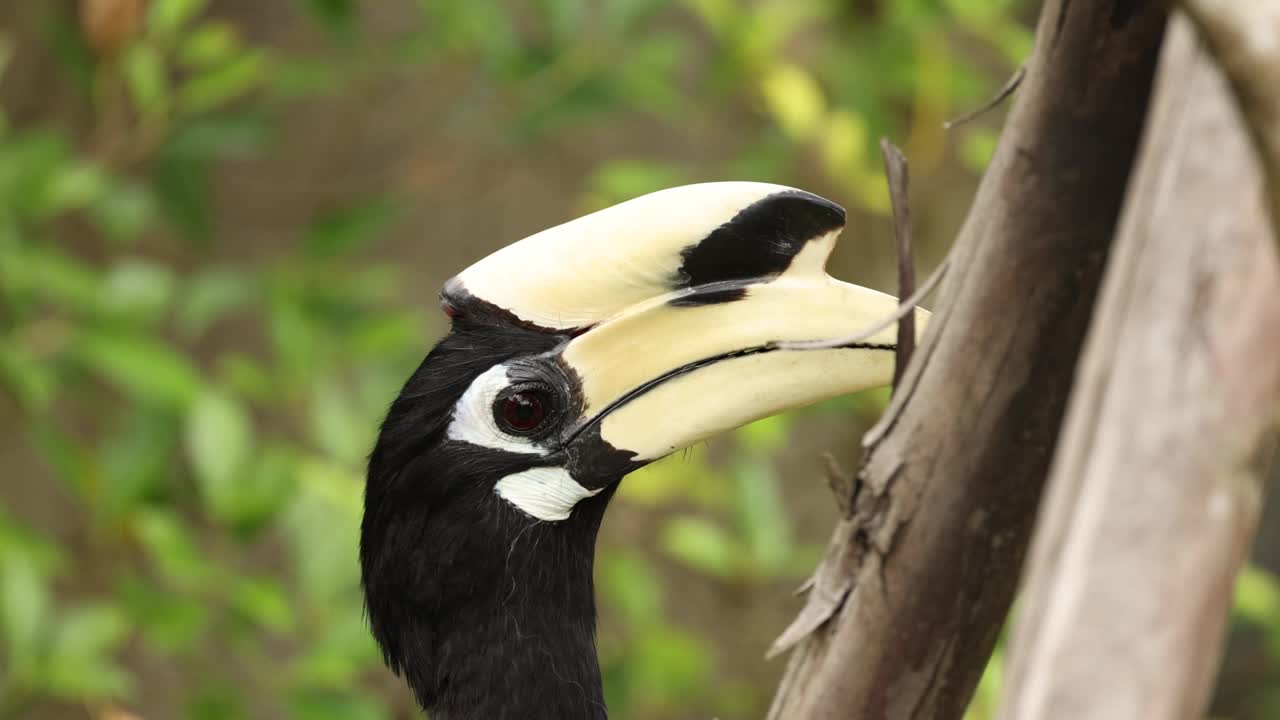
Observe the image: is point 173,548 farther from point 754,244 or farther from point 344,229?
point 754,244

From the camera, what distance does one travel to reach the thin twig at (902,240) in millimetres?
709

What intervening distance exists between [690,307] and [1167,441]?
37 cm

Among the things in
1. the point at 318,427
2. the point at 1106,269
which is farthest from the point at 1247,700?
the point at 1106,269

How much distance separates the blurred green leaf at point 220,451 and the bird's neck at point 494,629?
0.57 m

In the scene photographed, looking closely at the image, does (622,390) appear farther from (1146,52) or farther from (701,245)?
(1146,52)

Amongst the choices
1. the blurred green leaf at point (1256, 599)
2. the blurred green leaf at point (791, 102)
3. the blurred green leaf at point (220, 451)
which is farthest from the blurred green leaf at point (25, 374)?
the blurred green leaf at point (1256, 599)

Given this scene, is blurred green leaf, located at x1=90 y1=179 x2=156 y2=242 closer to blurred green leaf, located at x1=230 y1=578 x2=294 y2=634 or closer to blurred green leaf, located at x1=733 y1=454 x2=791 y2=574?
blurred green leaf, located at x1=230 y1=578 x2=294 y2=634

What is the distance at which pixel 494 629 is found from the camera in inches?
38.8

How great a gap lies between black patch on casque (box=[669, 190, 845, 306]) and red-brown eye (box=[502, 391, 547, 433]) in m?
0.13

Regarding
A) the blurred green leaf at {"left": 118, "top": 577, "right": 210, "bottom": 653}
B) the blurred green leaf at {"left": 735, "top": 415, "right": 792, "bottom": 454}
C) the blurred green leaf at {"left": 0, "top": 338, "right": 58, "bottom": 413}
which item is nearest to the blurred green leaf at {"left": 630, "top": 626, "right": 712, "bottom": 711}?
the blurred green leaf at {"left": 735, "top": 415, "right": 792, "bottom": 454}

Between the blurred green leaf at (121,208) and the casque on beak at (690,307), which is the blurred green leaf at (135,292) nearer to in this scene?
the blurred green leaf at (121,208)

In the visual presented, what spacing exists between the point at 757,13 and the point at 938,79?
0.82ft

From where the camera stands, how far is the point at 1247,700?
9.12 feet

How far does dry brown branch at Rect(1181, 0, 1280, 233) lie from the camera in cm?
45
